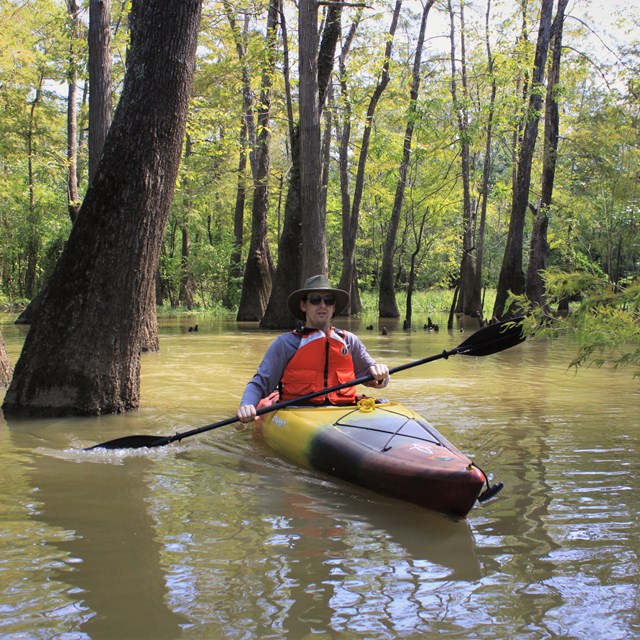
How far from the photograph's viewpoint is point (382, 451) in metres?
3.90

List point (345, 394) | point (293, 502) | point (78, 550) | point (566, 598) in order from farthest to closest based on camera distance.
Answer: point (345, 394)
point (293, 502)
point (78, 550)
point (566, 598)

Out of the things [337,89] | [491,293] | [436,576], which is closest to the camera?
[436,576]

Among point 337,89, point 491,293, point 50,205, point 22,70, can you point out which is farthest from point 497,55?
point 491,293

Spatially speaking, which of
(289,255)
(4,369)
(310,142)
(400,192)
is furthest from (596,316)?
(400,192)

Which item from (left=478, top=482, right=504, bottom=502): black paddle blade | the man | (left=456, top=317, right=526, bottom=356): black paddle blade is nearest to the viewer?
(left=478, top=482, right=504, bottom=502): black paddle blade

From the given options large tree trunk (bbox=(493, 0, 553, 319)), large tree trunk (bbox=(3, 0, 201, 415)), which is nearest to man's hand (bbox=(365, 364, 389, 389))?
large tree trunk (bbox=(3, 0, 201, 415))

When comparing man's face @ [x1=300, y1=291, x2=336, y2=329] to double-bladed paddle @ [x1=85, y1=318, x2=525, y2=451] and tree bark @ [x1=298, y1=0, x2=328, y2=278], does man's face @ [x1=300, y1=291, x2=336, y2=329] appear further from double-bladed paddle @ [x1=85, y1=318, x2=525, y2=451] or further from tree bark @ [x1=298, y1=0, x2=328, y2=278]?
tree bark @ [x1=298, y1=0, x2=328, y2=278]

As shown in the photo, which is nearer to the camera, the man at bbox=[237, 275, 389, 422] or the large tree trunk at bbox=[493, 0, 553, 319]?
the man at bbox=[237, 275, 389, 422]

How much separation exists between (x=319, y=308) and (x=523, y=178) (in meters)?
12.7

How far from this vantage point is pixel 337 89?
22.4 metres

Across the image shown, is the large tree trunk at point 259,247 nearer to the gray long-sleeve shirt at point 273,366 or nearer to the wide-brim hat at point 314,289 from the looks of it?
the wide-brim hat at point 314,289

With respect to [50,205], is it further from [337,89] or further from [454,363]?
[454,363]

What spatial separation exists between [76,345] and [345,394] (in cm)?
236

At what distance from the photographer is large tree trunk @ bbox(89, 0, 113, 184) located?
9484 mm
